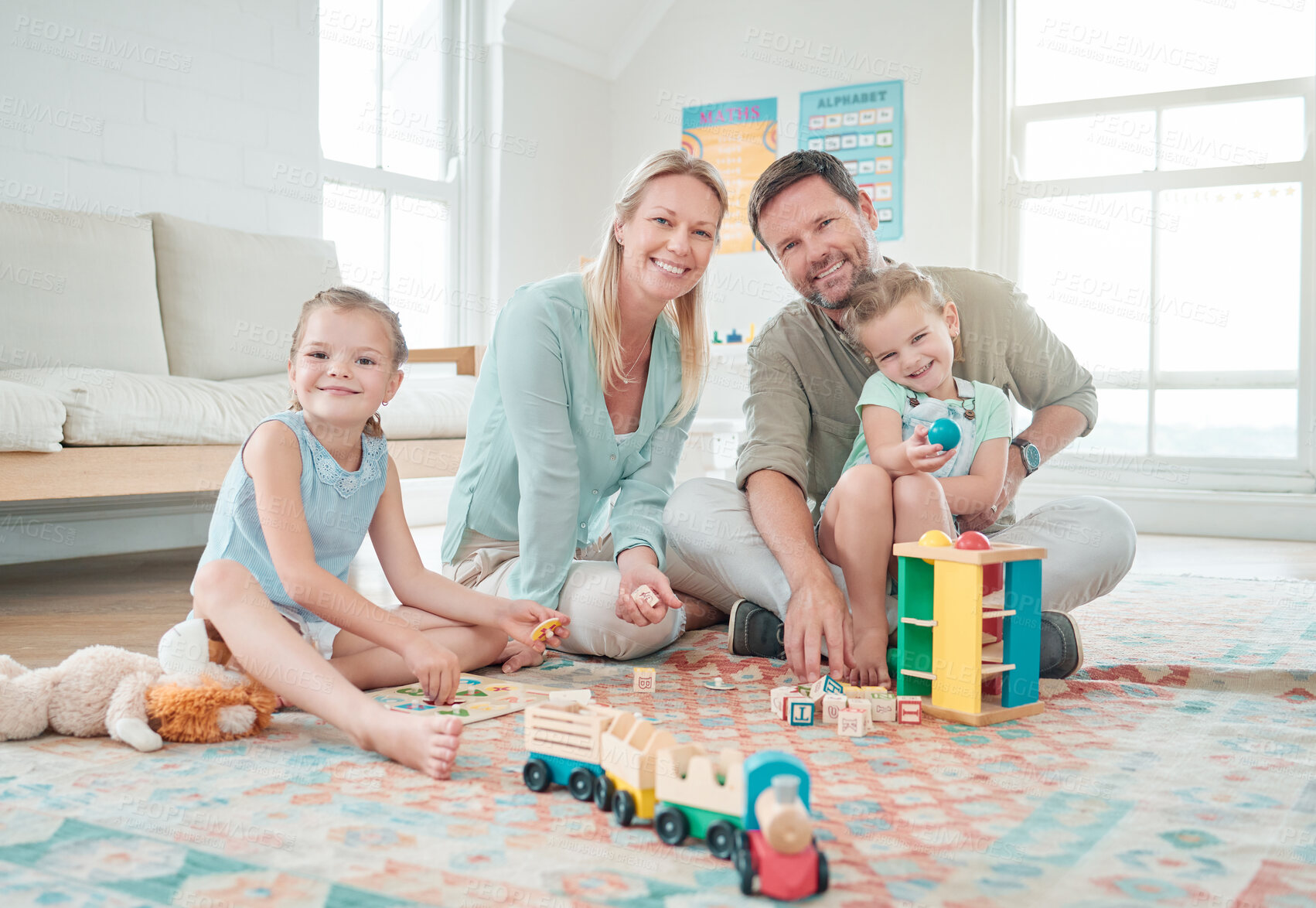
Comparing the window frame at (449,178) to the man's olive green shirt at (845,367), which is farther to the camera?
the window frame at (449,178)

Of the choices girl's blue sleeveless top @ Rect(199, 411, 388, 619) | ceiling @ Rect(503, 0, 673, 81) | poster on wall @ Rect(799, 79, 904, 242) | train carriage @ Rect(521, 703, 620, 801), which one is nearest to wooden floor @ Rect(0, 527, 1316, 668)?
girl's blue sleeveless top @ Rect(199, 411, 388, 619)

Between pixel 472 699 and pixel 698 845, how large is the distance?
1.75 feet

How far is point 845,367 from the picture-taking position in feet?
5.66

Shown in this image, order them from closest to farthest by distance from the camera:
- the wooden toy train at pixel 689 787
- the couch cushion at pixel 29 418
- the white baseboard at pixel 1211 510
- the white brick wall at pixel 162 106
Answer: the wooden toy train at pixel 689 787, the couch cushion at pixel 29 418, the white brick wall at pixel 162 106, the white baseboard at pixel 1211 510

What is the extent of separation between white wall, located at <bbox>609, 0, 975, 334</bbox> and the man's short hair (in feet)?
8.53

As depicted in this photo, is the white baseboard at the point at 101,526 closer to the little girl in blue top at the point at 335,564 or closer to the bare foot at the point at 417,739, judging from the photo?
the little girl in blue top at the point at 335,564

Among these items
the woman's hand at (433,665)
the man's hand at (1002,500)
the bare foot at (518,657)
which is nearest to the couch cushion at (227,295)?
the bare foot at (518,657)

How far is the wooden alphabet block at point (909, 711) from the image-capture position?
1.24 meters

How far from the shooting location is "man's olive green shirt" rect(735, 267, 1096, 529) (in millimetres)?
1713

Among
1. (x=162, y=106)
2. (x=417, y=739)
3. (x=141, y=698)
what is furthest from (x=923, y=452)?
(x=162, y=106)

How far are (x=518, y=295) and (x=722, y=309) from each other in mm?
3070

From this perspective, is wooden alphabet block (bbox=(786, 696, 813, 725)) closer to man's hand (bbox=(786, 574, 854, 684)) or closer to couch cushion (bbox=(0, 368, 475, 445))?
man's hand (bbox=(786, 574, 854, 684))

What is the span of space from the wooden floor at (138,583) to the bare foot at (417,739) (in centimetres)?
77

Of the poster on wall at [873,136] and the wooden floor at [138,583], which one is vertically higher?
the poster on wall at [873,136]
